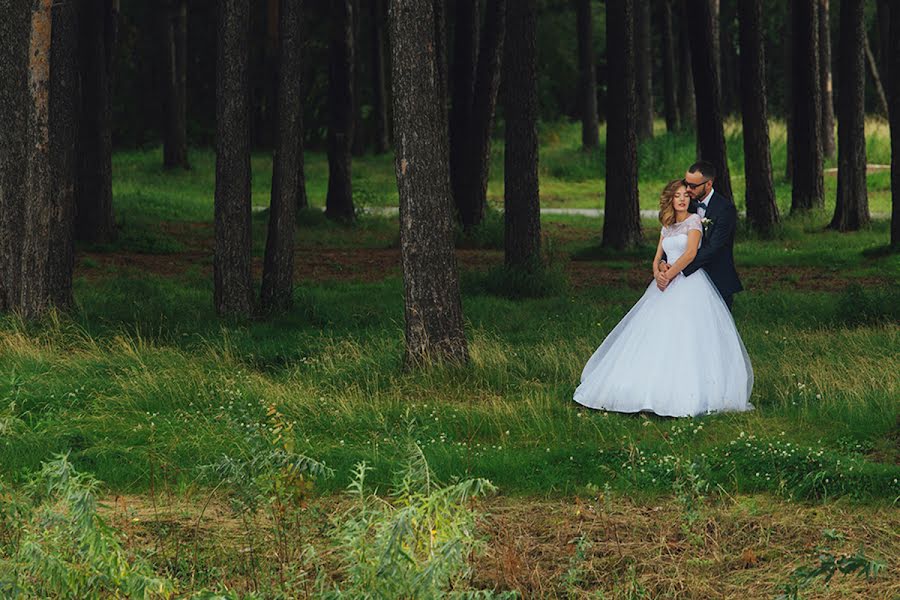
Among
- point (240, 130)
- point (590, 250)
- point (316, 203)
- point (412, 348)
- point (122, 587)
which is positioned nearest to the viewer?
point (122, 587)

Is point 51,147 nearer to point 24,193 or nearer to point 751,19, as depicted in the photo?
point 24,193

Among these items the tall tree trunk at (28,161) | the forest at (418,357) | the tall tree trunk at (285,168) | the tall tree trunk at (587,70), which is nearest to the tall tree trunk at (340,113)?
the forest at (418,357)

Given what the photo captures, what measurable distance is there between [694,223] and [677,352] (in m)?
1.09

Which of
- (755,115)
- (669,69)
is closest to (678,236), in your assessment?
(755,115)

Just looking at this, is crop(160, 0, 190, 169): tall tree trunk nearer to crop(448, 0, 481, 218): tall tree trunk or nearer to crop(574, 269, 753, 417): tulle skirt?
crop(448, 0, 481, 218): tall tree trunk

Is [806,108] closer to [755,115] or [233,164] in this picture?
[755,115]

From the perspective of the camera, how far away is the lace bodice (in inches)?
439

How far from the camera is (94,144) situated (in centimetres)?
2286

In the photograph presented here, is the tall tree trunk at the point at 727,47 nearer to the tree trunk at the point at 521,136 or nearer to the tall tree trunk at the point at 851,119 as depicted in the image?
the tall tree trunk at the point at 851,119

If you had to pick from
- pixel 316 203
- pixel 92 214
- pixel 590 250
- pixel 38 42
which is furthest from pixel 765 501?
pixel 316 203

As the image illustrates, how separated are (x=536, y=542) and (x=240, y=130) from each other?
8.24 metres

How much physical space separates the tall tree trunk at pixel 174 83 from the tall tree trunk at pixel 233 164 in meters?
20.9

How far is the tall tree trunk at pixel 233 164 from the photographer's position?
1473 cm

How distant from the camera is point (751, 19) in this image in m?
24.0
